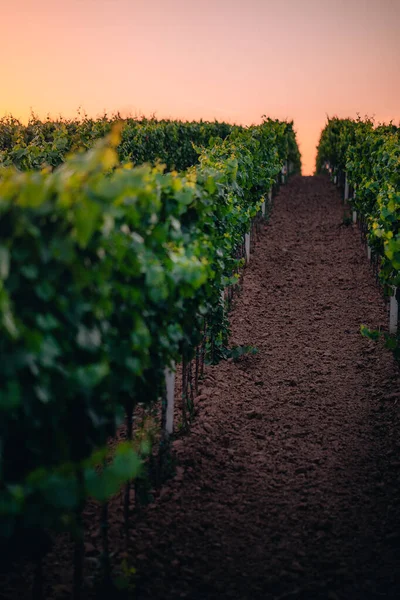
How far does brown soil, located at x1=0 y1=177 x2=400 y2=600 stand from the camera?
4.43 metres

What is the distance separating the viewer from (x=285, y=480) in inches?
232

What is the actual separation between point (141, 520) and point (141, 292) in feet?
7.36

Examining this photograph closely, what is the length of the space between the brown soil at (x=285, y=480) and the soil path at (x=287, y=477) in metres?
0.01

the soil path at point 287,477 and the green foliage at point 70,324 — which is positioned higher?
the green foliage at point 70,324

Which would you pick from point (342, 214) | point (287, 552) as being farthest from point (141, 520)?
point (342, 214)

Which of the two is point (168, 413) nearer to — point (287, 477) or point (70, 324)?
point (287, 477)

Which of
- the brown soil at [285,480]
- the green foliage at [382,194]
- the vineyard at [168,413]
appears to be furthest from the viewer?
the green foliage at [382,194]

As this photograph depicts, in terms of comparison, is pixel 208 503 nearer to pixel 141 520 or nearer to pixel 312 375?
pixel 141 520

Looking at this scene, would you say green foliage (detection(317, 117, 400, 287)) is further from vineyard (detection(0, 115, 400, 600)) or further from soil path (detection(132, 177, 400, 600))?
soil path (detection(132, 177, 400, 600))

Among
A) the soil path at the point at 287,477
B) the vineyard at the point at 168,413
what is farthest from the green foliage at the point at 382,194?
the soil path at the point at 287,477

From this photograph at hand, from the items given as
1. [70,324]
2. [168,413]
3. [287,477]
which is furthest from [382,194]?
[70,324]

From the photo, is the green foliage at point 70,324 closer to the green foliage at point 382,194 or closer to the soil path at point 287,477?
the soil path at point 287,477

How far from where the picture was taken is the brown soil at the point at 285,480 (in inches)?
174

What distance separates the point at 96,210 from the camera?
8.93ft
